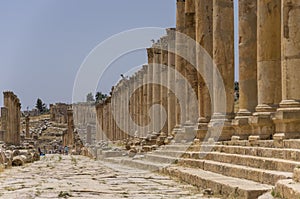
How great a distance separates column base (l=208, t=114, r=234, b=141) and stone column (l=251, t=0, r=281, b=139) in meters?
3.62

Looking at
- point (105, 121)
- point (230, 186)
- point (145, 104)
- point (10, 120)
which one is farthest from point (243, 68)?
point (105, 121)

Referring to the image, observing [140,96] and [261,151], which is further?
[140,96]

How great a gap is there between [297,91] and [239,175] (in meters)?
2.36

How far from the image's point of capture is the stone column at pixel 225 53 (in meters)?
19.8

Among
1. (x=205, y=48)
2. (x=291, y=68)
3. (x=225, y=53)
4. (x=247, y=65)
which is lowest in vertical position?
Result: (x=291, y=68)

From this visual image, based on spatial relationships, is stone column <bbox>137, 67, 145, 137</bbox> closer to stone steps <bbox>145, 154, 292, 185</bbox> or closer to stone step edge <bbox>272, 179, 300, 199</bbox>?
stone steps <bbox>145, 154, 292, 185</bbox>

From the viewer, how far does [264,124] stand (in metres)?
15.8

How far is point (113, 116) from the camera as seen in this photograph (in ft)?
222

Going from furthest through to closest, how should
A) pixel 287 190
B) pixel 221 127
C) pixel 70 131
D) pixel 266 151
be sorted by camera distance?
pixel 70 131
pixel 221 127
pixel 266 151
pixel 287 190

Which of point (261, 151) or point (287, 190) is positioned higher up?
point (261, 151)

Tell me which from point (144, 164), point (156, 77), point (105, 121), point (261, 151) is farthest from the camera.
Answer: point (105, 121)

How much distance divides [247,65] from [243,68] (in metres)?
0.19

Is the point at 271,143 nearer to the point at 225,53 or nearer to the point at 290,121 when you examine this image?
the point at 290,121

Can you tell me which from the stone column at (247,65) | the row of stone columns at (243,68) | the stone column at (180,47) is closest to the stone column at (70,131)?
the row of stone columns at (243,68)
